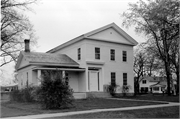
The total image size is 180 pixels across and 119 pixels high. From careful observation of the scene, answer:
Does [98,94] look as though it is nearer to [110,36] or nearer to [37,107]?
[110,36]

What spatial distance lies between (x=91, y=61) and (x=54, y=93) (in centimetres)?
1111

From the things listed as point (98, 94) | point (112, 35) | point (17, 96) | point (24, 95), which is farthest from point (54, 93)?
point (112, 35)

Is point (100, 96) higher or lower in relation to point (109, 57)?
lower

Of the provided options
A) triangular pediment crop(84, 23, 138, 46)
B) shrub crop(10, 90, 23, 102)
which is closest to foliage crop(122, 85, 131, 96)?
triangular pediment crop(84, 23, 138, 46)

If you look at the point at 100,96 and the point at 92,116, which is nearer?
the point at 92,116

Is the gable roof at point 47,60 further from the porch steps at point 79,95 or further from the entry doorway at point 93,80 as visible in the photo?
the porch steps at point 79,95

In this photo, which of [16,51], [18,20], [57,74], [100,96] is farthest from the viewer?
[16,51]

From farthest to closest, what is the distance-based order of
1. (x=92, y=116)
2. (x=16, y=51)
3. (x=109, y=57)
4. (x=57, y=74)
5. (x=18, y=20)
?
(x=16, y=51) < (x=109, y=57) < (x=18, y=20) < (x=57, y=74) < (x=92, y=116)

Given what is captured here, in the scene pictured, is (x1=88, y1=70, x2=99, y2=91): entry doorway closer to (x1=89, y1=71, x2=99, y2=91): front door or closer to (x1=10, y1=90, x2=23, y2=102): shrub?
(x1=89, y1=71, x2=99, y2=91): front door

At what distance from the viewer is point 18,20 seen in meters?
18.0

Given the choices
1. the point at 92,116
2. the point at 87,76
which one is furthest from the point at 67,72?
the point at 92,116

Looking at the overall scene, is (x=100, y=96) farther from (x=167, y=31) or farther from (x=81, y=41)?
(x=167, y=31)

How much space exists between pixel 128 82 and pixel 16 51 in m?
13.5

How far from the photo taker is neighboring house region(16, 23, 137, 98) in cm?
2470
